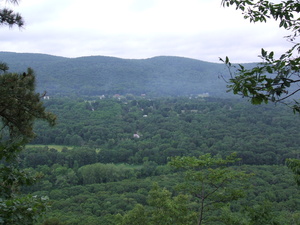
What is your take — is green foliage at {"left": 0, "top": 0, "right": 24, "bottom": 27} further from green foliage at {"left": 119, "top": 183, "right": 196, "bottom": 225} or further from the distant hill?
the distant hill

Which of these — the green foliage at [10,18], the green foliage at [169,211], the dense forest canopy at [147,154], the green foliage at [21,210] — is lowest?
the dense forest canopy at [147,154]

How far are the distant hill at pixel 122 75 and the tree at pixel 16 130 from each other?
278ft

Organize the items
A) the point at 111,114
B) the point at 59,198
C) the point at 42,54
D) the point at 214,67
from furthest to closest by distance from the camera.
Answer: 1. the point at 214,67
2. the point at 42,54
3. the point at 111,114
4. the point at 59,198

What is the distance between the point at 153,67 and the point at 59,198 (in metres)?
107

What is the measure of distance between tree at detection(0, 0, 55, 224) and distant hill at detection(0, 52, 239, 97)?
84.6 m

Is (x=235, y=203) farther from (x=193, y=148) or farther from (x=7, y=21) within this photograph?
(x=193, y=148)

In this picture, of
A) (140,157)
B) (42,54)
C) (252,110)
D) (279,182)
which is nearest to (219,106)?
(252,110)

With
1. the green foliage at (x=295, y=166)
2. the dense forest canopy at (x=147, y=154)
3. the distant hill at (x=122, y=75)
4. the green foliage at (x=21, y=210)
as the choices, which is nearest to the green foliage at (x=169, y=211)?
the dense forest canopy at (x=147, y=154)

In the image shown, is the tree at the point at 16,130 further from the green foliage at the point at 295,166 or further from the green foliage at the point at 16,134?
the green foliage at the point at 295,166

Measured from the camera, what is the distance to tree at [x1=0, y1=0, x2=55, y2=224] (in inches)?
73.5

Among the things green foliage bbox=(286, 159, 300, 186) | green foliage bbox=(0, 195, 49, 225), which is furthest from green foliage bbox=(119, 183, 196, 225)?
green foliage bbox=(0, 195, 49, 225)

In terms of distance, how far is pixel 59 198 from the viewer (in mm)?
20250

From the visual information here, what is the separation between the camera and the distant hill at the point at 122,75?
93.6m

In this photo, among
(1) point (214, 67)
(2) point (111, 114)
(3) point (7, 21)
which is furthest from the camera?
(1) point (214, 67)
